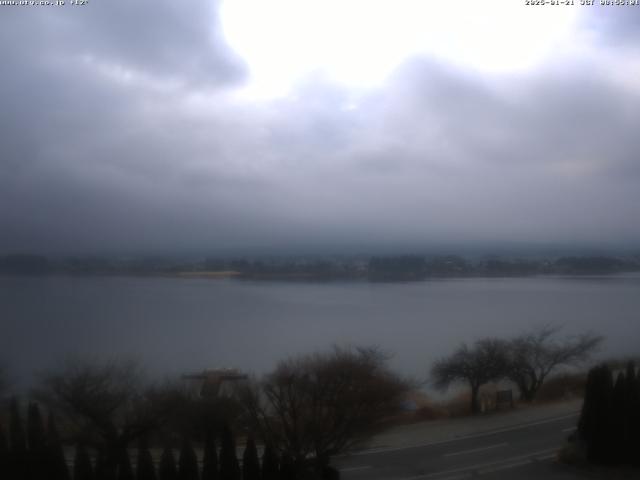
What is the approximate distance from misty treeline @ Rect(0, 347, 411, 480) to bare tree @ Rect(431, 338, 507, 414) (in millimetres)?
5268

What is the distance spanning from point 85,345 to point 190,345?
3.01m

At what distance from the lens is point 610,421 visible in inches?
373

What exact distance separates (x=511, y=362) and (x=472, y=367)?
4.75 ft

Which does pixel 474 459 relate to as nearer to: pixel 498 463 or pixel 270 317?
pixel 498 463

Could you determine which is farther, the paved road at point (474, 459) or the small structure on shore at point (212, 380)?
the small structure on shore at point (212, 380)

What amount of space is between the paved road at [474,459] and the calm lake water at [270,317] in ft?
10.2

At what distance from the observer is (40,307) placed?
13805mm

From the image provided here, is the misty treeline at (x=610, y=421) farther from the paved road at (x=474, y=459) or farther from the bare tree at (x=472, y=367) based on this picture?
the bare tree at (x=472, y=367)

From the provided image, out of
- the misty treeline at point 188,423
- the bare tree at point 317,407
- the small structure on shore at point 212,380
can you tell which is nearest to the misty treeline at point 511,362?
the misty treeline at point 188,423

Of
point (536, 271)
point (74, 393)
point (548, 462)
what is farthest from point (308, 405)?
point (536, 271)

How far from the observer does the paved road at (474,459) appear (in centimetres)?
891

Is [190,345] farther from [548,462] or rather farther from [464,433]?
[548,462]

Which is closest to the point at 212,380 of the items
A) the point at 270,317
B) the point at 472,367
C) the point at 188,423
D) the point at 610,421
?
the point at 188,423

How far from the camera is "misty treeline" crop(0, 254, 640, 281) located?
17.2 meters
